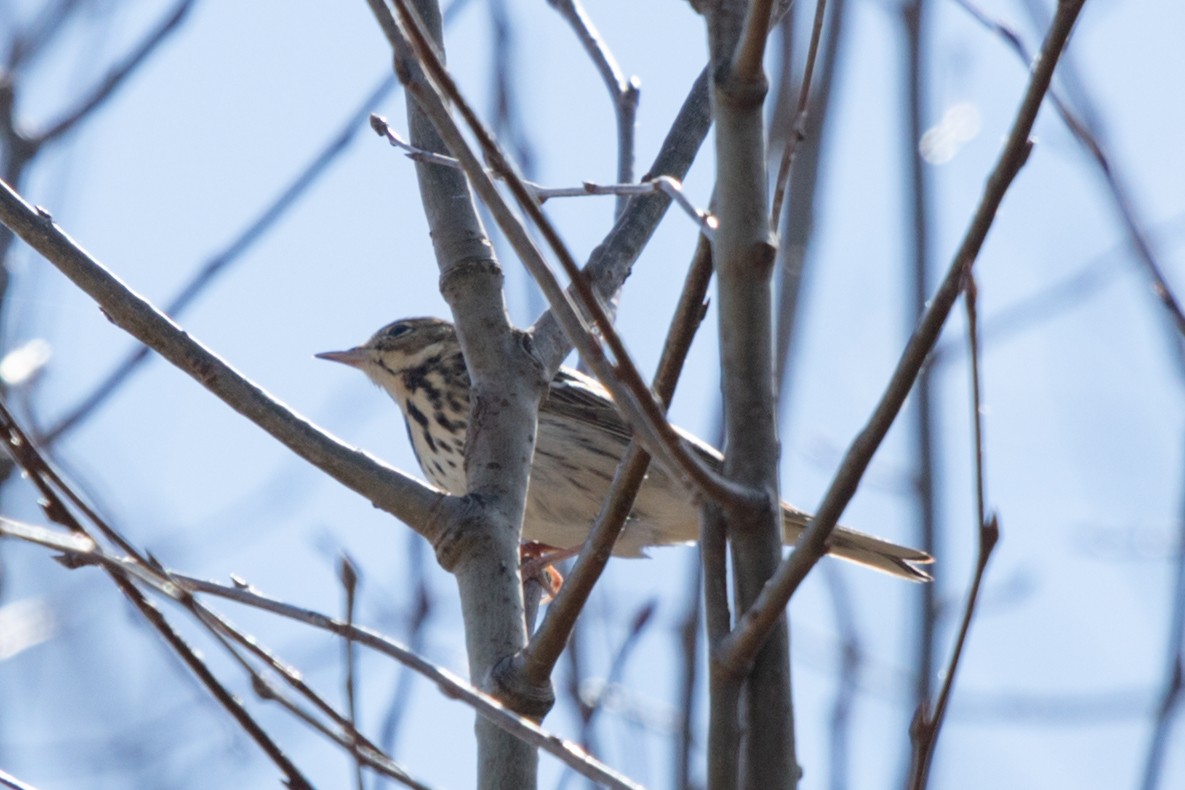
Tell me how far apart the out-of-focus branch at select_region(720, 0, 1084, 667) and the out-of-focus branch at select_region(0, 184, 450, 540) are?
1248 millimetres

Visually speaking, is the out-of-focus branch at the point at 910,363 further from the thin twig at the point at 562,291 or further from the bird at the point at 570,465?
the bird at the point at 570,465

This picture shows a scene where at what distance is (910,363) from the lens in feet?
5.64

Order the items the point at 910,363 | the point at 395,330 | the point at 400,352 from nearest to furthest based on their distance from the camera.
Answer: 1. the point at 910,363
2. the point at 400,352
3. the point at 395,330

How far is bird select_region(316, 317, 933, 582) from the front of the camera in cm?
602

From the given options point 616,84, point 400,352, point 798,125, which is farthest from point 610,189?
point 400,352

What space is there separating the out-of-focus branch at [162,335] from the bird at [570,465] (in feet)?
9.23

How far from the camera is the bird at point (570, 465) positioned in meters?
6.02

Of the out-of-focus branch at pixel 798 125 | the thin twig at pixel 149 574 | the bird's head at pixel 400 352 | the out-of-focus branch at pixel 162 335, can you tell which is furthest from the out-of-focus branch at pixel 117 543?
the bird's head at pixel 400 352

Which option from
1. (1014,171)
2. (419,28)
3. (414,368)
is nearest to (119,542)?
(419,28)

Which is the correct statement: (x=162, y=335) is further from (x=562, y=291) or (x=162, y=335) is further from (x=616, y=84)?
(x=616, y=84)

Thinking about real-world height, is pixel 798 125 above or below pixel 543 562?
below

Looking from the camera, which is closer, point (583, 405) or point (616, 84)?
point (616, 84)

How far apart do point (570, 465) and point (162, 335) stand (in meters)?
3.55

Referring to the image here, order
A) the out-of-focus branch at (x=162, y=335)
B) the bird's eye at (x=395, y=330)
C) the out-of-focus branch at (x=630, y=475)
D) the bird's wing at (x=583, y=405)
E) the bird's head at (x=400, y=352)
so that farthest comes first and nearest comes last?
the bird's eye at (x=395, y=330) < the bird's head at (x=400, y=352) < the bird's wing at (x=583, y=405) < the out-of-focus branch at (x=162, y=335) < the out-of-focus branch at (x=630, y=475)
